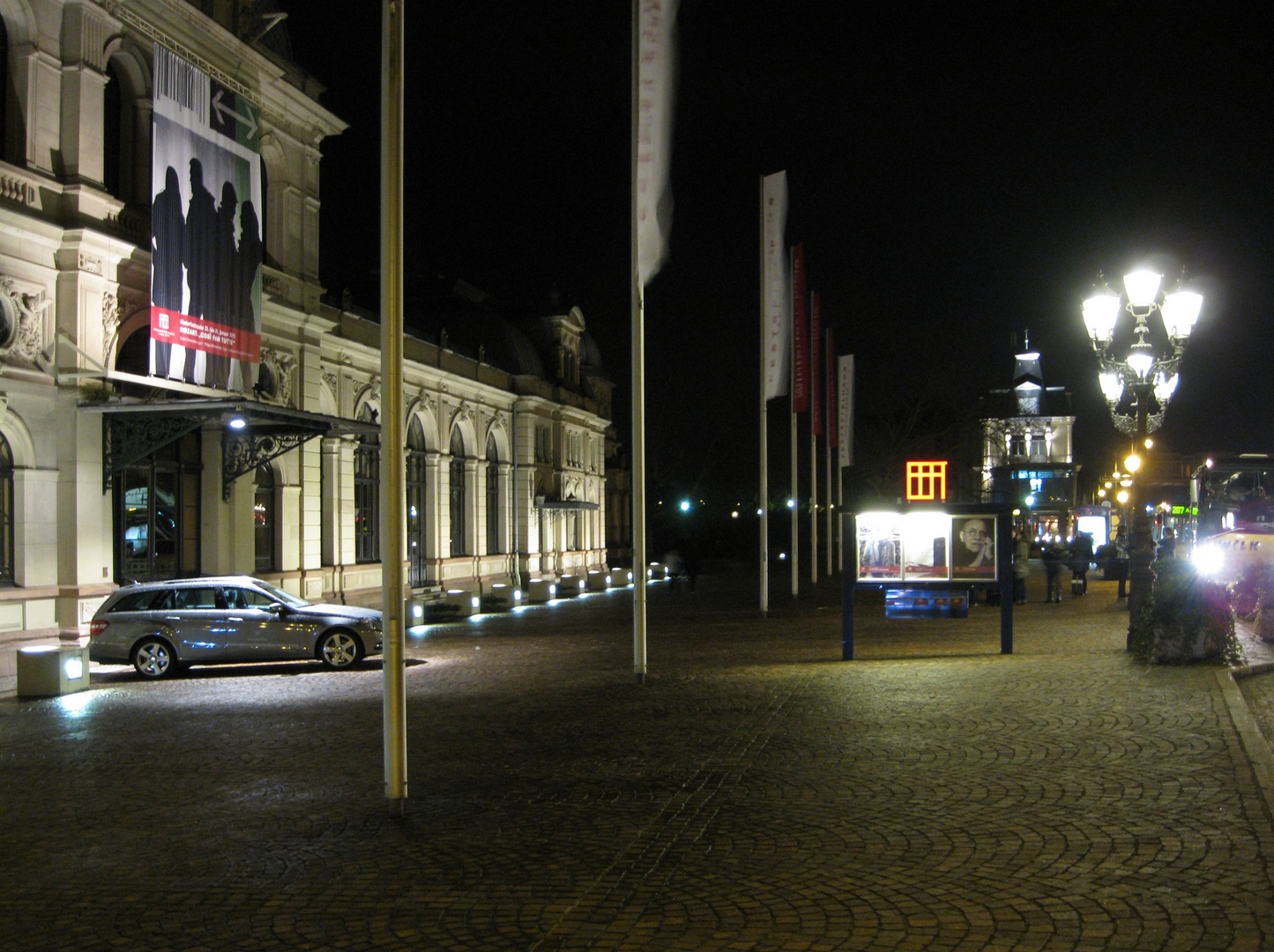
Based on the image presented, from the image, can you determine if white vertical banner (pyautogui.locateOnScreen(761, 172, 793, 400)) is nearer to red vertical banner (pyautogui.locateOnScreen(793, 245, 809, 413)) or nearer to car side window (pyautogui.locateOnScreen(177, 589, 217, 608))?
red vertical banner (pyautogui.locateOnScreen(793, 245, 809, 413))

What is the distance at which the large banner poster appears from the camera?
20.8 metres

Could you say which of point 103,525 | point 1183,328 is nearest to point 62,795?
point 103,525

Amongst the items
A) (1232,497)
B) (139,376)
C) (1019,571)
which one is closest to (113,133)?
(139,376)

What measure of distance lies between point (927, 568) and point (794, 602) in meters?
14.7

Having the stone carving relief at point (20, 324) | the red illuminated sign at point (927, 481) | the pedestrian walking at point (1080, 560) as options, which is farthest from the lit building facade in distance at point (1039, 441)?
the stone carving relief at point (20, 324)

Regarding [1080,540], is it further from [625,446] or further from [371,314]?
[625,446]

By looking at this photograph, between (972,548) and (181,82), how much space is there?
1592 centimetres

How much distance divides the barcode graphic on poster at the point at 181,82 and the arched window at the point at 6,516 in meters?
6.73

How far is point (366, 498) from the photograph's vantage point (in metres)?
33.8

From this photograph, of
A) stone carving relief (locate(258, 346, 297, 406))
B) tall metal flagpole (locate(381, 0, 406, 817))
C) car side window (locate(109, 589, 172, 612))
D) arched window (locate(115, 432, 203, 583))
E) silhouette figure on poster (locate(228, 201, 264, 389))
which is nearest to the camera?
tall metal flagpole (locate(381, 0, 406, 817))

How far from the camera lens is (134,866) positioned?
6.96 m

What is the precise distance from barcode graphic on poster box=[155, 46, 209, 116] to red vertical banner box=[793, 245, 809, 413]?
13272 mm

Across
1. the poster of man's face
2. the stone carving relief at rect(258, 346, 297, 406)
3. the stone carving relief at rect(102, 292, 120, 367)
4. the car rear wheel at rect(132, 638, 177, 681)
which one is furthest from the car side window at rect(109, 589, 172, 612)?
the poster of man's face

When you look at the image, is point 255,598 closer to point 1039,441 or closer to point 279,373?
point 279,373
